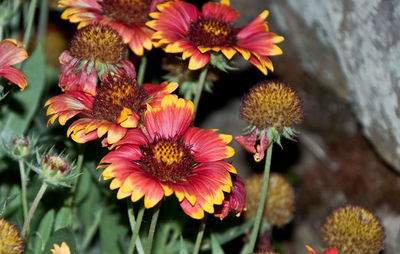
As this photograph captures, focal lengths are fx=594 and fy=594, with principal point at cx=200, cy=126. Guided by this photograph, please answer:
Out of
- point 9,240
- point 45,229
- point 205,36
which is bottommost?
point 45,229

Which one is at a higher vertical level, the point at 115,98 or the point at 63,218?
the point at 115,98

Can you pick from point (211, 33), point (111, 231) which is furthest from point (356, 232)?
point (111, 231)

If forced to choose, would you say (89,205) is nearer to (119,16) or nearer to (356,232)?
(119,16)

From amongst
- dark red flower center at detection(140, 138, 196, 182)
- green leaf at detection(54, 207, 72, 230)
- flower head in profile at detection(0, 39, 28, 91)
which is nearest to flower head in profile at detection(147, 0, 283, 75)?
dark red flower center at detection(140, 138, 196, 182)

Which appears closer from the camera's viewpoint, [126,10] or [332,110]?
[126,10]

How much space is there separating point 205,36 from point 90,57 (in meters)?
0.32

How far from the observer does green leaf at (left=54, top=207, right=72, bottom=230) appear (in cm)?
178

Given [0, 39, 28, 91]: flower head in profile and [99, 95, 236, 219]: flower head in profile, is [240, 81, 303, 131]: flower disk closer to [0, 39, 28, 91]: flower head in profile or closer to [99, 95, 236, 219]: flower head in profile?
[99, 95, 236, 219]: flower head in profile

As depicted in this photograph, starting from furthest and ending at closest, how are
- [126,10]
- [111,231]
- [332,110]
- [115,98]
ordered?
1. [332,110]
2. [111,231]
3. [126,10]
4. [115,98]

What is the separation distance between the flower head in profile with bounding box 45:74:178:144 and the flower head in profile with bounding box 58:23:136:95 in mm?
49

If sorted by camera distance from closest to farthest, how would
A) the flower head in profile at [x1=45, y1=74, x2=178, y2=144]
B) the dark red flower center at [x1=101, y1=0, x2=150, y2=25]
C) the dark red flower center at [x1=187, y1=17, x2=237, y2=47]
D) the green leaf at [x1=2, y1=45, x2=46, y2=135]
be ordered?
the flower head in profile at [x1=45, y1=74, x2=178, y2=144]
the dark red flower center at [x1=187, y1=17, x2=237, y2=47]
the dark red flower center at [x1=101, y1=0, x2=150, y2=25]
the green leaf at [x1=2, y1=45, x2=46, y2=135]

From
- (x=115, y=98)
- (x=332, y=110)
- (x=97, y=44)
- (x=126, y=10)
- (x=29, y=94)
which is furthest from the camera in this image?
(x=332, y=110)

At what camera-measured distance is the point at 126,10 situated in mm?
1769

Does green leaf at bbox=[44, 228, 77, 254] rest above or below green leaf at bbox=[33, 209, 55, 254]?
above
